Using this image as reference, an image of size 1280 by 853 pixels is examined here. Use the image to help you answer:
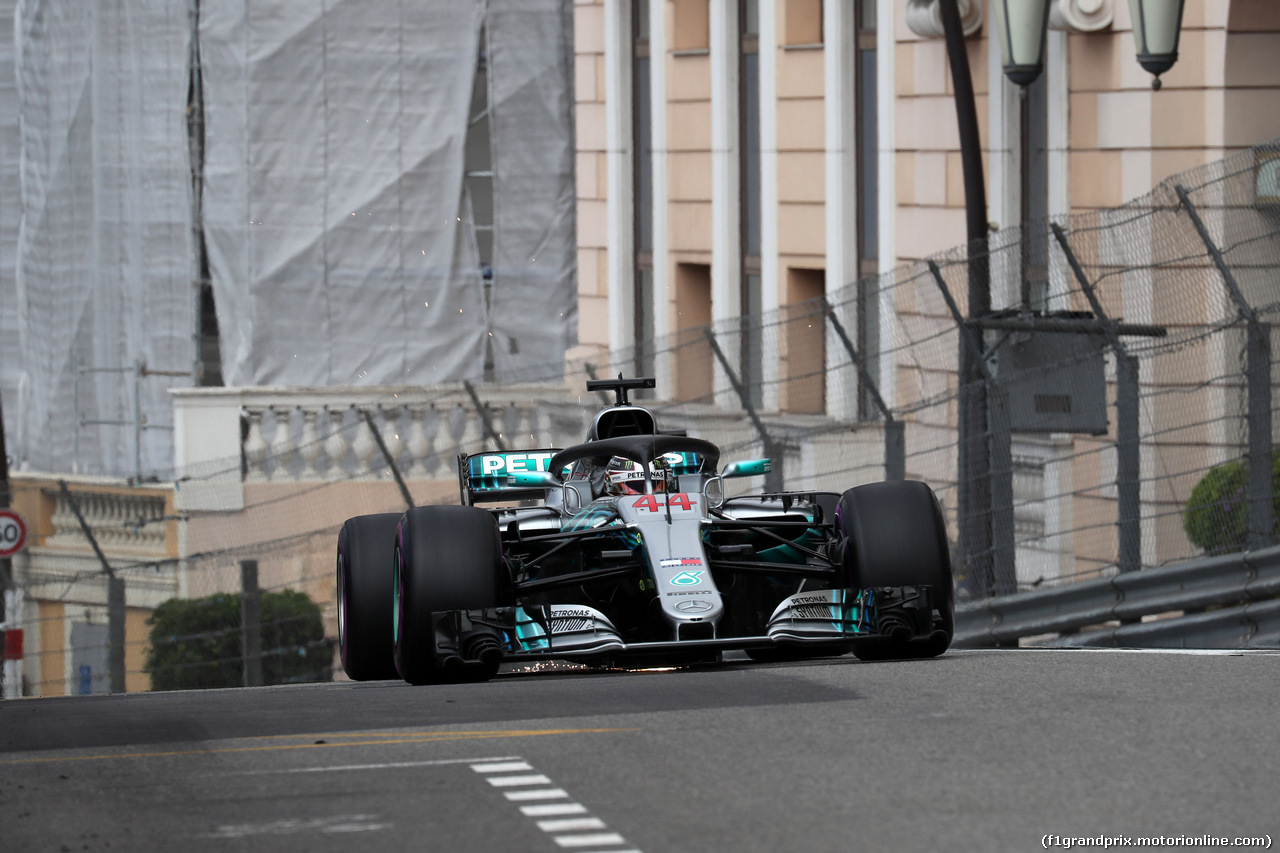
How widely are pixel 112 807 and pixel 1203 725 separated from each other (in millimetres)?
3387

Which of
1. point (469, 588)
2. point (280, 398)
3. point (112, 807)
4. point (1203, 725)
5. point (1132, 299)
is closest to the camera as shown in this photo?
point (112, 807)

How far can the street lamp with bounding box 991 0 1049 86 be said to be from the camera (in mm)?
14711

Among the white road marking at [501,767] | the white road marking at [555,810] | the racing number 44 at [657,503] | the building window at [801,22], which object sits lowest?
the white road marking at [555,810]

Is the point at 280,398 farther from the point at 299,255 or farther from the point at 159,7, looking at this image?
the point at 159,7

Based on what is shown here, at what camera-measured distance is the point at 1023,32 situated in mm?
14719

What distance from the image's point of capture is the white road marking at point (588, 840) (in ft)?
19.9

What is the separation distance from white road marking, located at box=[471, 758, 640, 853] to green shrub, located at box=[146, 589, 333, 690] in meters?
11.2

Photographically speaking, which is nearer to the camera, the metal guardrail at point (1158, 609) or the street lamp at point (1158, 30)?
the metal guardrail at point (1158, 609)

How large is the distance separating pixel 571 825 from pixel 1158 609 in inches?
253

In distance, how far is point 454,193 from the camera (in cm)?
2609

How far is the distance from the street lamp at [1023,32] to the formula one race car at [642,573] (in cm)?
444

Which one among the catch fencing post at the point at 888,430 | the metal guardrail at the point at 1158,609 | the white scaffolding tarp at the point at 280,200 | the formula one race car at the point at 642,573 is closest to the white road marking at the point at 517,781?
the formula one race car at the point at 642,573

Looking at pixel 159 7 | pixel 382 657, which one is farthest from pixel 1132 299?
pixel 159 7

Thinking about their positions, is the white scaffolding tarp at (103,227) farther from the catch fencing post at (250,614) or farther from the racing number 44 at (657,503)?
the racing number 44 at (657,503)
